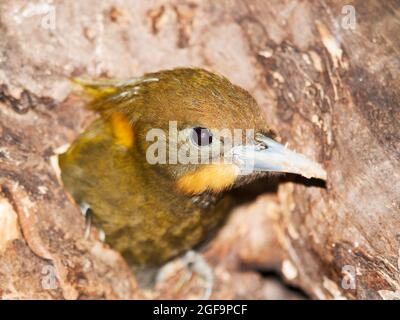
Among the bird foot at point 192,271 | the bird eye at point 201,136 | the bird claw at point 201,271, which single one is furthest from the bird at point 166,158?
the bird claw at point 201,271

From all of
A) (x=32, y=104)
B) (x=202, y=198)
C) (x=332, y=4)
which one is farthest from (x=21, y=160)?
(x=332, y=4)

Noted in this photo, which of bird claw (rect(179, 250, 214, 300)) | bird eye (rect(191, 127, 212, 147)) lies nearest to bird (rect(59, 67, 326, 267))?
bird eye (rect(191, 127, 212, 147))

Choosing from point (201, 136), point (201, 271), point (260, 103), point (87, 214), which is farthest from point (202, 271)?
point (201, 136)

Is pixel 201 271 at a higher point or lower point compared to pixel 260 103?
lower

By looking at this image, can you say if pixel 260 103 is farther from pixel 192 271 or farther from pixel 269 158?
pixel 192 271

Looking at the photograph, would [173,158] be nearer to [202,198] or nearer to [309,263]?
[202,198]

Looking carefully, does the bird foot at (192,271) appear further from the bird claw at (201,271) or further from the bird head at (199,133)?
the bird head at (199,133)

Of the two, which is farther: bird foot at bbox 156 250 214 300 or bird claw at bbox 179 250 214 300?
bird claw at bbox 179 250 214 300

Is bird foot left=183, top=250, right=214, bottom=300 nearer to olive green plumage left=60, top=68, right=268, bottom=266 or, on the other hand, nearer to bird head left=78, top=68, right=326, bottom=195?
olive green plumage left=60, top=68, right=268, bottom=266
